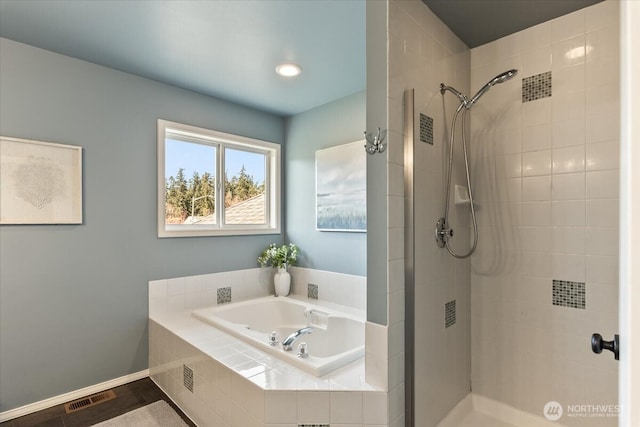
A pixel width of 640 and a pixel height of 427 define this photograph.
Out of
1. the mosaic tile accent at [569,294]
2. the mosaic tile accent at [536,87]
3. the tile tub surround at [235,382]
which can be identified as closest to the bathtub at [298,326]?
the tile tub surround at [235,382]

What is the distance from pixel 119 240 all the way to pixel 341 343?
6.46ft

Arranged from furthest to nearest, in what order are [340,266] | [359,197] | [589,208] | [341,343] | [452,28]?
[340,266] → [359,197] → [341,343] → [452,28] → [589,208]

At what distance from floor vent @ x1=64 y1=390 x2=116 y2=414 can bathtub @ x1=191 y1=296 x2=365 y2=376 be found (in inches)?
30.8

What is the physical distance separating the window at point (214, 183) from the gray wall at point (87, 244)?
0.12 metres

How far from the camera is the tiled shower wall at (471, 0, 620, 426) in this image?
5.80 ft

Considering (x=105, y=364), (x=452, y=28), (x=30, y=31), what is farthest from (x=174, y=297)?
(x=452, y=28)

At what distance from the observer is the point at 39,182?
2.23 metres

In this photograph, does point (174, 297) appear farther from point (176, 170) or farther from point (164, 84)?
point (164, 84)

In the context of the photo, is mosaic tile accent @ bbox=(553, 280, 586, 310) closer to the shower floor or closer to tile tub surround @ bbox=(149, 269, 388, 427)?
the shower floor

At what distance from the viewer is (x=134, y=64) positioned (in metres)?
2.48

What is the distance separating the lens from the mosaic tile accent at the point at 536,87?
1963 millimetres

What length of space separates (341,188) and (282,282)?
1.18m

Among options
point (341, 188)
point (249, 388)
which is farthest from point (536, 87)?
point (249, 388)

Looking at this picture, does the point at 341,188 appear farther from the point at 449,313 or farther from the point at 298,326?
the point at 449,313
